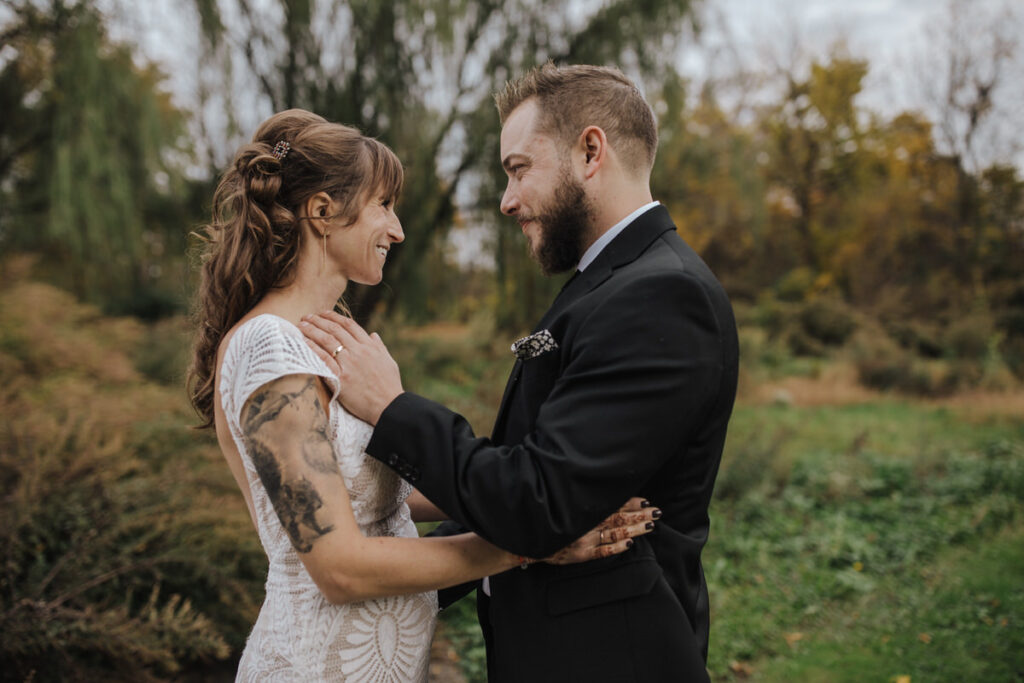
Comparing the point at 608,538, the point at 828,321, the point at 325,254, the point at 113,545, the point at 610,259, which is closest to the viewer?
the point at 608,538

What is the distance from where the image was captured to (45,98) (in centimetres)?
884

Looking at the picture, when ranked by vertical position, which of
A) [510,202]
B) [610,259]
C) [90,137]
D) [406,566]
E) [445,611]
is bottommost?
[445,611]

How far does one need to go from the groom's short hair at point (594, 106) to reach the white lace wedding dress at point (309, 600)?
2.91ft

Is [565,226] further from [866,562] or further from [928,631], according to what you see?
[866,562]

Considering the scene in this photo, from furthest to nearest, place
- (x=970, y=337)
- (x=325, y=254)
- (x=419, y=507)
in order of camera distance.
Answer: (x=970, y=337), (x=419, y=507), (x=325, y=254)

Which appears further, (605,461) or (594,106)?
(594,106)

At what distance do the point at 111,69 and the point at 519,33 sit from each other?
15.6 ft

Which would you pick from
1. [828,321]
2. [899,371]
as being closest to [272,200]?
[899,371]

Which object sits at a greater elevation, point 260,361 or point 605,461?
point 260,361

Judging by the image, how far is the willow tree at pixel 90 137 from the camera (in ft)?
24.3

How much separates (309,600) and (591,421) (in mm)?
821

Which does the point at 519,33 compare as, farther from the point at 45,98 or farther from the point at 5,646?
the point at 5,646

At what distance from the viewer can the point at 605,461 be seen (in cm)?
137

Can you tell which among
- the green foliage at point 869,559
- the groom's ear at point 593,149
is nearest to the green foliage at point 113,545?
the groom's ear at point 593,149
